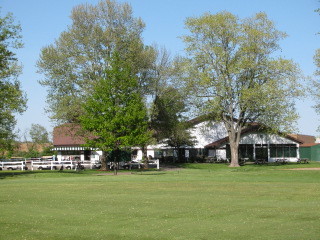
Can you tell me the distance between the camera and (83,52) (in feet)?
174

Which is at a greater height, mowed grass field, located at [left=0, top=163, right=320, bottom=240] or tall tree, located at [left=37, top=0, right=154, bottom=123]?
tall tree, located at [left=37, top=0, right=154, bottom=123]

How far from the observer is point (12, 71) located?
170 feet

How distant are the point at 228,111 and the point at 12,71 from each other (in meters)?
25.1

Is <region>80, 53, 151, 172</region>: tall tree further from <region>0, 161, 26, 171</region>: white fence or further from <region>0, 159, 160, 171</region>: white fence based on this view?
<region>0, 161, 26, 171</region>: white fence

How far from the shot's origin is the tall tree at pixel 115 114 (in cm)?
4497

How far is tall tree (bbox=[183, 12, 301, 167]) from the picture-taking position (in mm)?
57656

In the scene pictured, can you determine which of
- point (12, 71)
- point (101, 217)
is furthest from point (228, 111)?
point (101, 217)

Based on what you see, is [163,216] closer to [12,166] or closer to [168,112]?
[12,166]

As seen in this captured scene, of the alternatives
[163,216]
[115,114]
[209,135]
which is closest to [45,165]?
[115,114]

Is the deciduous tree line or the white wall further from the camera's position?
the white wall

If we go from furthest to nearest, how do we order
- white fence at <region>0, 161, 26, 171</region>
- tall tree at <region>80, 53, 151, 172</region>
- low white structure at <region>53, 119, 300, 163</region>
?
low white structure at <region>53, 119, 300, 163</region>
white fence at <region>0, 161, 26, 171</region>
tall tree at <region>80, 53, 151, 172</region>

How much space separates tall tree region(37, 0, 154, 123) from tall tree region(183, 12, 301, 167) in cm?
866

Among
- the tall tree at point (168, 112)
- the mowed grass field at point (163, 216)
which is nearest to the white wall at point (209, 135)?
the tall tree at point (168, 112)

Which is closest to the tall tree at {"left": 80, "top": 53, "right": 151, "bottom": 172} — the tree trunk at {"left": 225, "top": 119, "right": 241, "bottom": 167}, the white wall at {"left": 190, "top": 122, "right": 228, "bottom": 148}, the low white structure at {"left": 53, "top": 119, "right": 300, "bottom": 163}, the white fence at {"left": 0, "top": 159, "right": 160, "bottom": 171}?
the white fence at {"left": 0, "top": 159, "right": 160, "bottom": 171}
